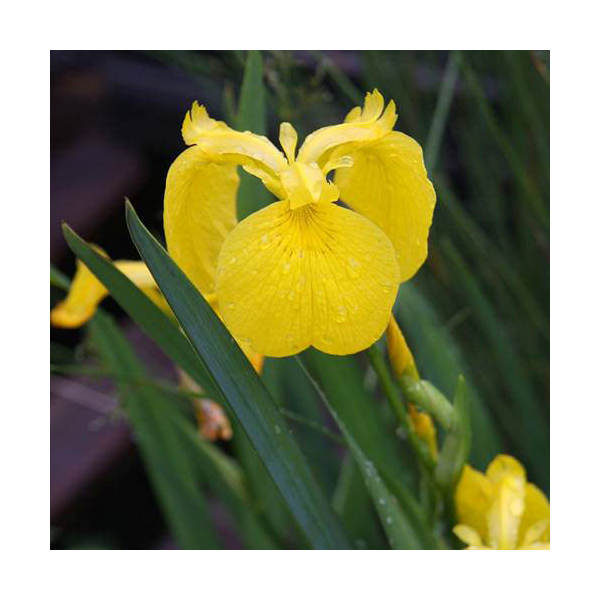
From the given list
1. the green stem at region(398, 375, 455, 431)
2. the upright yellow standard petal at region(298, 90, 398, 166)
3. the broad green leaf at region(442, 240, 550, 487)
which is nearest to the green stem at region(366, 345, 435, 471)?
the green stem at region(398, 375, 455, 431)

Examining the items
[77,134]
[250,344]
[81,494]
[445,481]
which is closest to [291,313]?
[250,344]

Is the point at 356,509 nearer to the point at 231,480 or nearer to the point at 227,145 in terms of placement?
the point at 231,480

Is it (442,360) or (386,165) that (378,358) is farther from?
(442,360)

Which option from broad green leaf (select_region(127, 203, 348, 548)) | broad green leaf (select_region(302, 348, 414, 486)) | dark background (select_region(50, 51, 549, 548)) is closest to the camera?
broad green leaf (select_region(127, 203, 348, 548))

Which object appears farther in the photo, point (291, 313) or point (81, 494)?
point (81, 494)

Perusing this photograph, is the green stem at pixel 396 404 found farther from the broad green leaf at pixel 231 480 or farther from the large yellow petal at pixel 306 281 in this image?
the broad green leaf at pixel 231 480

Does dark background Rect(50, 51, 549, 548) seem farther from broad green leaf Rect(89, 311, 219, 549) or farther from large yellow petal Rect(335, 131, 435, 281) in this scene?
large yellow petal Rect(335, 131, 435, 281)

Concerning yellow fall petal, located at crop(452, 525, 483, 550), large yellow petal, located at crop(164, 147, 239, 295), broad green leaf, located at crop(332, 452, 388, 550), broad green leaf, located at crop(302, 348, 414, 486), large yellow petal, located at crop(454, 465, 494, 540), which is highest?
large yellow petal, located at crop(164, 147, 239, 295)
